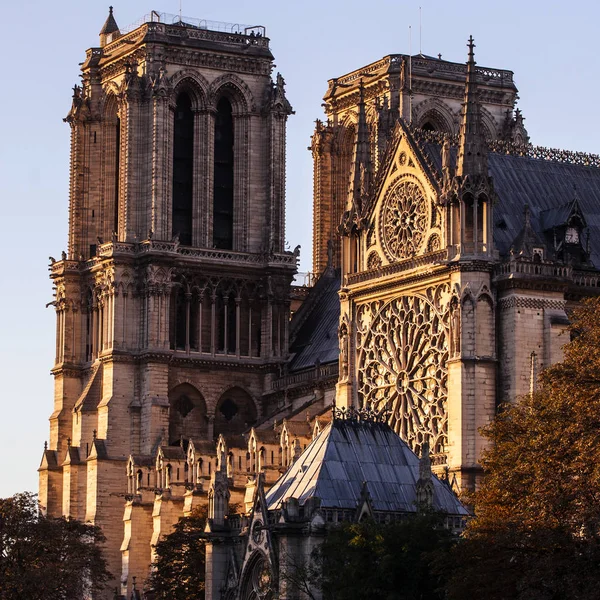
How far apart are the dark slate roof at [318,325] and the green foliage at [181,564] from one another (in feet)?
63.9

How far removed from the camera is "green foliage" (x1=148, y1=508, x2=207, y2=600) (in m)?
98.6

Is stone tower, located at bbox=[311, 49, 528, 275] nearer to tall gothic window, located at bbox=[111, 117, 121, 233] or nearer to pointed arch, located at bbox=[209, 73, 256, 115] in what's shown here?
pointed arch, located at bbox=[209, 73, 256, 115]

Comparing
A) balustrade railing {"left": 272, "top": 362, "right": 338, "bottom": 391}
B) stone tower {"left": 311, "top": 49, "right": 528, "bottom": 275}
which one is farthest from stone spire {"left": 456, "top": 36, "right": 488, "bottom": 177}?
stone tower {"left": 311, "top": 49, "right": 528, "bottom": 275}

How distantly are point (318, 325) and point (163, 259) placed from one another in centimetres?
972

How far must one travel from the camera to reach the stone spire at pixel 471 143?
317ft

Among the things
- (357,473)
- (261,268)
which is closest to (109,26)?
(261,268)

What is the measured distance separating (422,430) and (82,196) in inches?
1517

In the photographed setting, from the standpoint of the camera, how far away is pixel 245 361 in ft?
420

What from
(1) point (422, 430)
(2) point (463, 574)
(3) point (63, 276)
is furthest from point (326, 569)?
(3) point (63, 276)

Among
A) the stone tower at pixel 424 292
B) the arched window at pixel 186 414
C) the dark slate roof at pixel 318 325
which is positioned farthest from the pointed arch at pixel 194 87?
the stone tower at pixel 424 292

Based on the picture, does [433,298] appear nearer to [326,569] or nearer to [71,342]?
[326,569]

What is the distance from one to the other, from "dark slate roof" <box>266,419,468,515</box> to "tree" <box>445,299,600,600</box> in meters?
6.02

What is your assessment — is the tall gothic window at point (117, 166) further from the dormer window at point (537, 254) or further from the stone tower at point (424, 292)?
the dormer window at point (537, 254)

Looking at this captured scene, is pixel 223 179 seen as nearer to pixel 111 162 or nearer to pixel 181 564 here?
pixel 111 162
